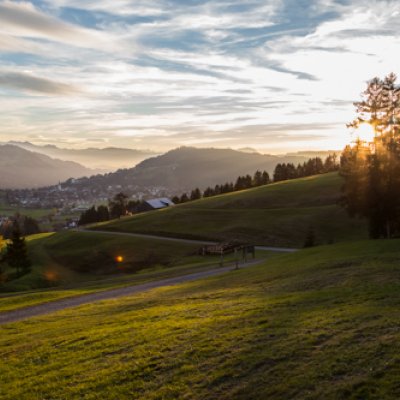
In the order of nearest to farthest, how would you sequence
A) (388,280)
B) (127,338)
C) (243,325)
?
(243,325) < (127,338) < (388,280)

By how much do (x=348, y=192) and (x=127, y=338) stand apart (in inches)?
1605

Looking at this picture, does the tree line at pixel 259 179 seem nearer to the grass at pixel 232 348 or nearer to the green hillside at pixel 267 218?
the green hillside at pixel 267 218

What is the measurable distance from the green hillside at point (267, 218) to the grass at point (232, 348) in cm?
4345

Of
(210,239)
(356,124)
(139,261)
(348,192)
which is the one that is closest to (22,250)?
(139,261)

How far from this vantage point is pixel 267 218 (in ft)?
281

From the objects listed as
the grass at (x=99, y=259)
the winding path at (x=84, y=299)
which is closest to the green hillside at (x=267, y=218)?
the grass at (x=99, y=259)

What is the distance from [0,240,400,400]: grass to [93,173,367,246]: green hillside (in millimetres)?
43452

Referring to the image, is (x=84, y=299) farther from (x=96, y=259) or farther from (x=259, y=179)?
(x=259, y=179)

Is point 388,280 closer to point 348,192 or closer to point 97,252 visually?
point 348,192

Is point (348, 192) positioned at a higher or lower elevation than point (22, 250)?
higher

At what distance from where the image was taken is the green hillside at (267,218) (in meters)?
76.1

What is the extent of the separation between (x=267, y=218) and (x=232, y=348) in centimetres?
7367

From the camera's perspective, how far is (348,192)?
166ft

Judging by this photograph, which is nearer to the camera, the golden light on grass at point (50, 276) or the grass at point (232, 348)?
the grass at point (232, 348)
